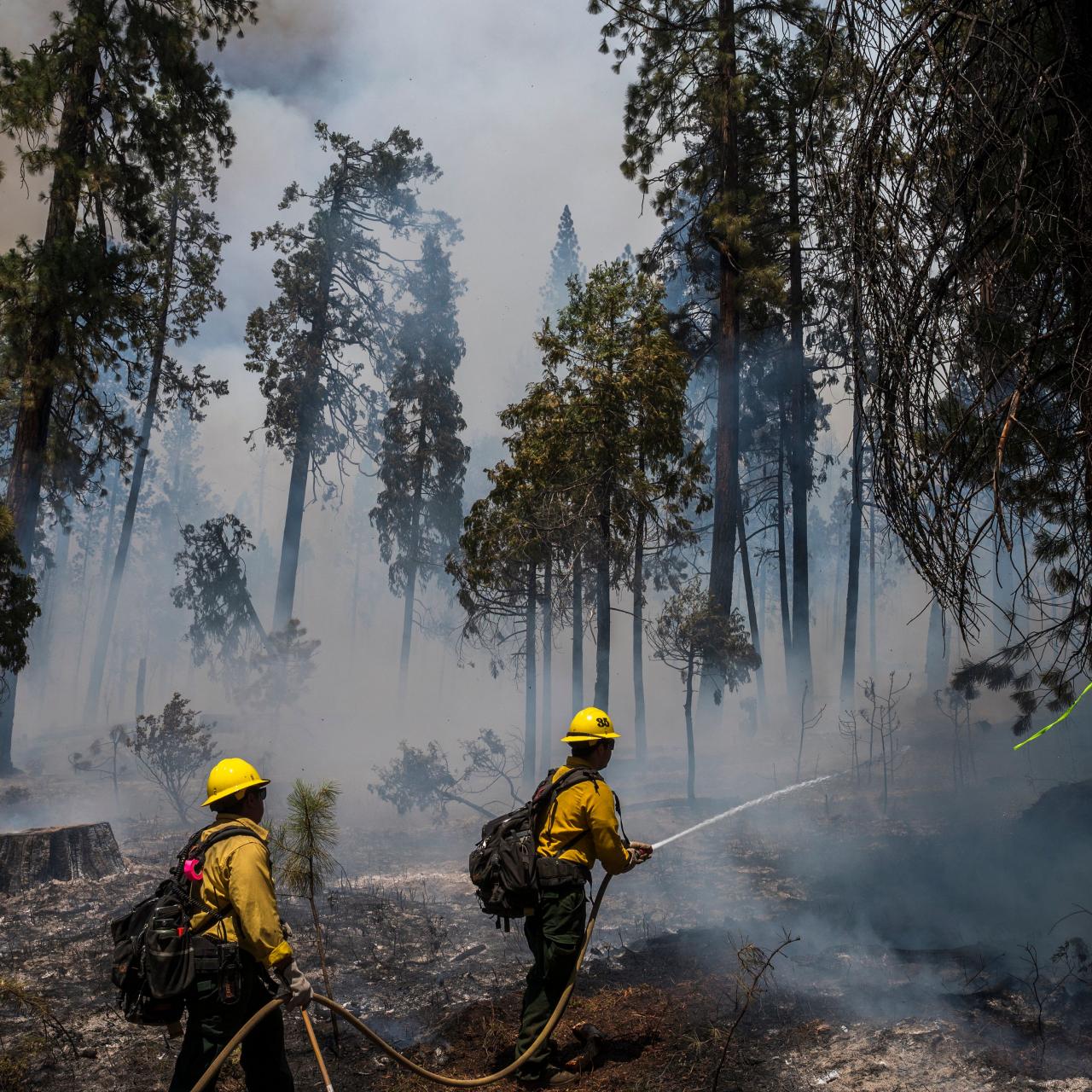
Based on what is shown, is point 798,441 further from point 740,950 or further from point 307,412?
point 740,950

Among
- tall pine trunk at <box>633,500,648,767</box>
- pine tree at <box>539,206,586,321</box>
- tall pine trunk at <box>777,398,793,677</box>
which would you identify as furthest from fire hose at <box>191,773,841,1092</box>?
pine tree at <box>539,206,586,321</box>

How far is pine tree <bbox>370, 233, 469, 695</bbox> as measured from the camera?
111 feet

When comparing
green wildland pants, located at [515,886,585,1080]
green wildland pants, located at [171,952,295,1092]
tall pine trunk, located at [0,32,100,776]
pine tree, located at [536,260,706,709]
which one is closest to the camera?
green wildland pants, located at [171,952,295,1092]

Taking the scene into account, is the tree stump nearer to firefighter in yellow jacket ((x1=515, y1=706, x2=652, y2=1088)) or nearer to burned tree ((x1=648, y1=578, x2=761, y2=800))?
firefighter in yellow jacket ((x1=515, y1=706, x2=652, y2=1088))

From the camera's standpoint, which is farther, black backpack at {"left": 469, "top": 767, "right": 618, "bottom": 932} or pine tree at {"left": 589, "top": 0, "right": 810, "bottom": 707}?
pine tree at {"left": 589, "top": 0, "right": 810, "bottom": 707}

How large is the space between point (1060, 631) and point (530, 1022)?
4223 millimetres

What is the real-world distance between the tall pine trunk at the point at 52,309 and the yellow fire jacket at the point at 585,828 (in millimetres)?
9883

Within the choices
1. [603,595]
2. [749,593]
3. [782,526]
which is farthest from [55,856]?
[782,526]

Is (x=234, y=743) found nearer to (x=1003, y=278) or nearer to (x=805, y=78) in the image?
(x=805, y=78)

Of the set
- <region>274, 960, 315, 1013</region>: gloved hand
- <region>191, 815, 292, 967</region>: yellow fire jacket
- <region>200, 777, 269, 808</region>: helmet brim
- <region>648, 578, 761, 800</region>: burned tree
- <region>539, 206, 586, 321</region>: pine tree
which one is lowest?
<region>274, 960, 315, 1013</region>: gloved hand

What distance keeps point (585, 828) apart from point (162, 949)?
2356 millimetres

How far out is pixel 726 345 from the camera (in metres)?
17.0

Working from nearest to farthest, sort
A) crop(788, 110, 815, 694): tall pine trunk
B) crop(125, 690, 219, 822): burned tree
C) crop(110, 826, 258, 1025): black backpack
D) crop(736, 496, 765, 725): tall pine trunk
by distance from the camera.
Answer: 1. crop(110, 826, 258, 1025): black backpack
2. crop(125, 690, 219, 822): burned tree
3. crop(788, 110, 815, 694): tall pine trunk
4. crop(736, 496, 765, 725): tall pine trunk

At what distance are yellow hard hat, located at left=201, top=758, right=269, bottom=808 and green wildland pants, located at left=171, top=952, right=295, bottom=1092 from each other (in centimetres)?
74
